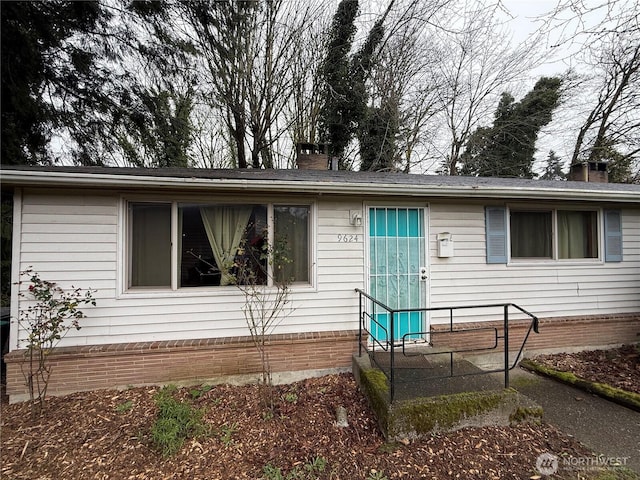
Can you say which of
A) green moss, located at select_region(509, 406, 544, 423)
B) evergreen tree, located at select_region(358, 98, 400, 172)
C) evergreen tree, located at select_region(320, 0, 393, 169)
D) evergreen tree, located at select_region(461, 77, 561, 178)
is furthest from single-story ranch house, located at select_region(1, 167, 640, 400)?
evergreen tree, located at select_region(461, 77, 561, 178)

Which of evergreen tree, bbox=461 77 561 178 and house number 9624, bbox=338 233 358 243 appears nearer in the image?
house number 9624, bbox=338 233 358 243

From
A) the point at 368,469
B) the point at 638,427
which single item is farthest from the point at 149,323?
the point at 638,427

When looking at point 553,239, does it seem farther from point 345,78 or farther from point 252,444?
point 345,78

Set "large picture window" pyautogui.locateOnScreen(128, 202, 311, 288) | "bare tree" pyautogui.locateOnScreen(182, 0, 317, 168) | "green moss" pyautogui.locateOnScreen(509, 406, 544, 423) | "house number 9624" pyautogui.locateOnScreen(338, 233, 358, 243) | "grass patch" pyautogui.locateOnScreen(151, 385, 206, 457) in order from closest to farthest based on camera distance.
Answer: "grass patch" pyautogui.locateOnScreen(151, 385, 206, 457) → "green moss" pyautogui.locateOnScreen(509, 406, 544, 423) → "large picture window" pyautogui.locateOnScreen(128, 202, 311, 288) → "house number 9624" pyautogui.locateOnScreen(338, 233, 358, 243) → "bare tree" pyautogui.locateOnScreen(182, 0, 317, 168)

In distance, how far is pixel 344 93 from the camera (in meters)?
10.0

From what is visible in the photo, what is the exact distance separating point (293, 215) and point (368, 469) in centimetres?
293

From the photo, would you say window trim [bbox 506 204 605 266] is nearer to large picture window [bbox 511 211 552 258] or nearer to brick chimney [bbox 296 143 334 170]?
large picture window [bbox 511 211 552 258]

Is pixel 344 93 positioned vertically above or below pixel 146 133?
above

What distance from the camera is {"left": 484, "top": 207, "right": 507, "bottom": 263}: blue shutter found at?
4.46 m

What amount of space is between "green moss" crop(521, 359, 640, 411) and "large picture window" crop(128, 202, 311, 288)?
3.79m

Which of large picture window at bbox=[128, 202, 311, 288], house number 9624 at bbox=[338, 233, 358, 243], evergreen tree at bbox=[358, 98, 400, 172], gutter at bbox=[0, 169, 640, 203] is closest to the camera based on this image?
gutter at bbox=[0, 169, 640, 203]

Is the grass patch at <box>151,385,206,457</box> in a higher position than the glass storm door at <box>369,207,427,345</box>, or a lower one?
lower

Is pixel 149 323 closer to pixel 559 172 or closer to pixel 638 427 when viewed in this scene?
pixel 638 427

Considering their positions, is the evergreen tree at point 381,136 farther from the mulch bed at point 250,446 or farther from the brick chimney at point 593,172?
the mulch bed at point 250,446
